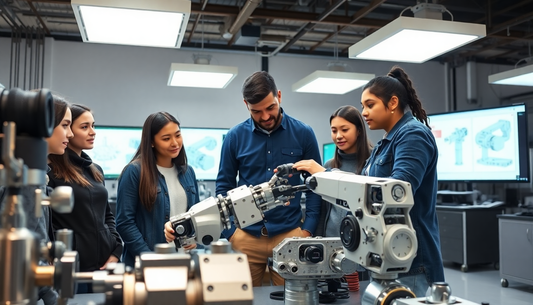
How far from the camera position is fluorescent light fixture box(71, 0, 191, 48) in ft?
8.16

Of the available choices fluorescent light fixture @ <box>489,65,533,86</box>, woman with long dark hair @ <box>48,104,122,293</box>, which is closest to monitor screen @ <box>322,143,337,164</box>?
fluorescent light fixture @ <box>489,65,533,86</box>

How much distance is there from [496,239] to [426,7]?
3.14 metres

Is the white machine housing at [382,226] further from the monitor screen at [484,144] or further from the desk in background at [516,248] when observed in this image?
the monitor screen at [484,144]

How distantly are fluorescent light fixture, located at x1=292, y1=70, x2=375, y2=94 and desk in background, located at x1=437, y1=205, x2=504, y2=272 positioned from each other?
178 centimetres

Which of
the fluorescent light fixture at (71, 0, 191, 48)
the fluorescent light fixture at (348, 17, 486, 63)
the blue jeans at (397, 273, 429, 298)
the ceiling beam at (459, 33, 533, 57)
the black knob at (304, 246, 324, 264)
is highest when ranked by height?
the ceiling beam at (459, 33, 533, 57)

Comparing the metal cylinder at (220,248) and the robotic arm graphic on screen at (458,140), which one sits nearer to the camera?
the metal cylinder at (220,248)

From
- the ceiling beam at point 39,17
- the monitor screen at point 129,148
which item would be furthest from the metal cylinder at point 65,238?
the monitor screen at point 129,148

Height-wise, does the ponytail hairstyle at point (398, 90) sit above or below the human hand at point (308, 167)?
above

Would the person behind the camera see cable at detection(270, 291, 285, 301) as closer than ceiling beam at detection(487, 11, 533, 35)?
Yes

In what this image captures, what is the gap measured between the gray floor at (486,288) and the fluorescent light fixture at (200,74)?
2.97 metres

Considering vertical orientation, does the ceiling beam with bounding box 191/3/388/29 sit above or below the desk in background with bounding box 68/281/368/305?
above

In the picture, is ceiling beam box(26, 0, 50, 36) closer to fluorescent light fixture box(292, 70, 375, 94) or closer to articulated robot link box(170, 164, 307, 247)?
fluorescent light fixture box(292, 70, 375, 94)

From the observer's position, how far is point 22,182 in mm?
562

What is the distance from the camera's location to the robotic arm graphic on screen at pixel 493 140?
16.6 ft
